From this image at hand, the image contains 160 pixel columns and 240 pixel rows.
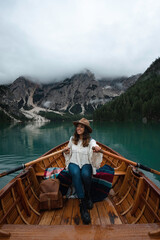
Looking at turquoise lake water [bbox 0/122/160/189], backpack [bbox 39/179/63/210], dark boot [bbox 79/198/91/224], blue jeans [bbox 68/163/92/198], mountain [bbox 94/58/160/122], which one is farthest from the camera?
mountain [bbox 94/58/160/122]

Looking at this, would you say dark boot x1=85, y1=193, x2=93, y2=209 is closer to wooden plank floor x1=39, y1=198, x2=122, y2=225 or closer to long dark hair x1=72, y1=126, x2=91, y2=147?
wooden plank floor x1=39, y1=198, x2=122, y2=225

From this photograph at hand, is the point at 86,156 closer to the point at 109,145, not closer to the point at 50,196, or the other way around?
the point at 50,196

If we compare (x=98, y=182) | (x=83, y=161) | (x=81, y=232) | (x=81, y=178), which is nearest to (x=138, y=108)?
(x=98, y=182)

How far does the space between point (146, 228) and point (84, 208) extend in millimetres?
1821

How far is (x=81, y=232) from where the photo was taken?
243 cm

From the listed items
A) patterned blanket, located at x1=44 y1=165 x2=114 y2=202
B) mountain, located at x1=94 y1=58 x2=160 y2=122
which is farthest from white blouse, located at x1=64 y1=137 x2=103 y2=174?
mountain, located at x1=94 y1=58 x2=160 y2=122

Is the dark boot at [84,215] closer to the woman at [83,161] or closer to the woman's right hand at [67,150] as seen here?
the woman at [83,161]

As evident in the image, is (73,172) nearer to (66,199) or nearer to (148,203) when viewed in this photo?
(66,199)

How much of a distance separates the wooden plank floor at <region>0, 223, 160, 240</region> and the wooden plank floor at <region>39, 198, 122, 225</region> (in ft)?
5.33

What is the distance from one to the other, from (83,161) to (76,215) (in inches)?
66.1

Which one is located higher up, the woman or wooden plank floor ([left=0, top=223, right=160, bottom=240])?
the woman

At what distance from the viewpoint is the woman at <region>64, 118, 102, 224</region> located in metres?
3.90

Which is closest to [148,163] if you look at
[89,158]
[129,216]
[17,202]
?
[129,216]

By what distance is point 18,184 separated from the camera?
3.93 m
